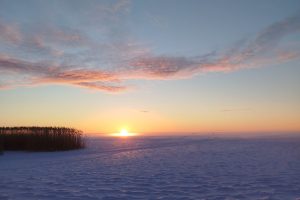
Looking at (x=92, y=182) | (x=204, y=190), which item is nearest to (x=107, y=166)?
(x=92, y=182)

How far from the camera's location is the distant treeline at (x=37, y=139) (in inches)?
910

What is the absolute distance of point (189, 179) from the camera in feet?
35.7

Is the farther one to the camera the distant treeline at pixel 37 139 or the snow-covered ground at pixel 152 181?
the distant treeline at pixel 37 139

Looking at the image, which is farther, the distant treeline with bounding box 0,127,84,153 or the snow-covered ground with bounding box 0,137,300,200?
the distant treeline with bounding box 0,127,84,153

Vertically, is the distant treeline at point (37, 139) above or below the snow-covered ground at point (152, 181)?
above

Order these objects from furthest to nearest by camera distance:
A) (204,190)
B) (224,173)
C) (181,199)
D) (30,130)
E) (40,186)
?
(30,130)
(224,173)
(40,186)
(204,190)
(181,199)

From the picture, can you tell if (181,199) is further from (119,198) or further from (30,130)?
(30,130)

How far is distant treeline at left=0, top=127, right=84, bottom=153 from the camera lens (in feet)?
75.9

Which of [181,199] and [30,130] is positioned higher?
[30,130]

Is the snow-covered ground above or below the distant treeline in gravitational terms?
below

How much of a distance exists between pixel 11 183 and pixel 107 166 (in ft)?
15.8

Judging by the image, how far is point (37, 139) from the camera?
2325 cm

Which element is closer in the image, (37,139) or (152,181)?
(152,181)

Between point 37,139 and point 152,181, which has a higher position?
point 37,139
